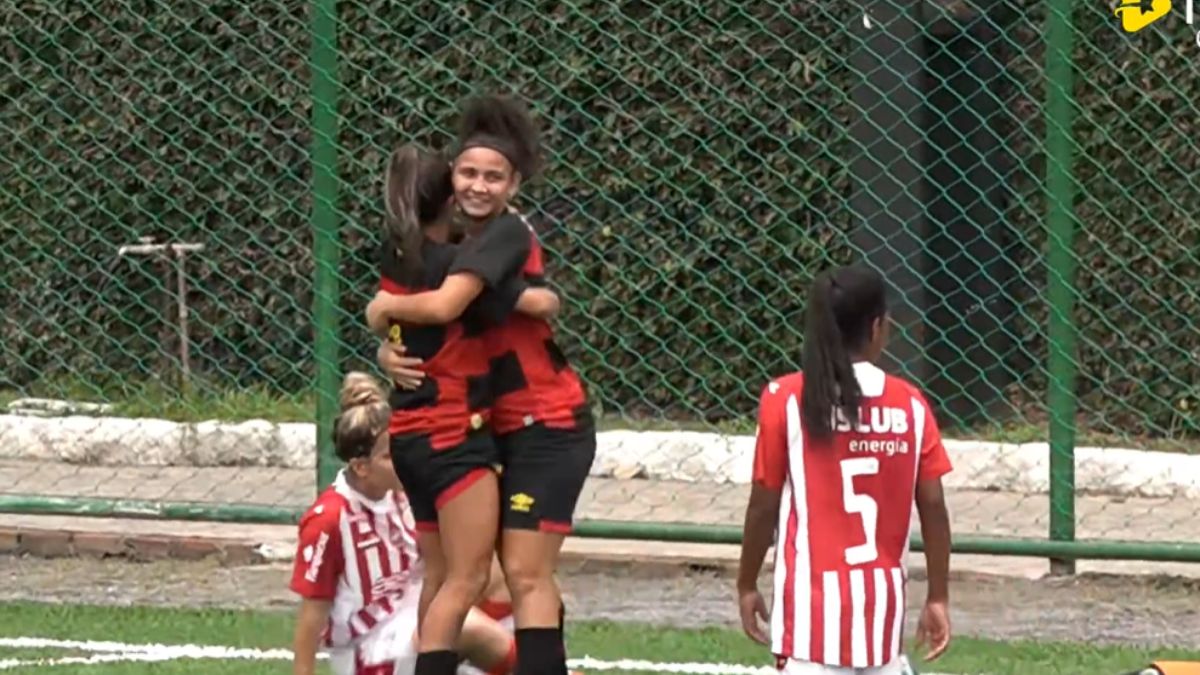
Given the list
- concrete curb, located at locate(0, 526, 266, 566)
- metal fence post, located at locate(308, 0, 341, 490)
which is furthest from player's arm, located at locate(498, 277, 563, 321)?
concrete curb, located at locate(0, 526, 266, 566)

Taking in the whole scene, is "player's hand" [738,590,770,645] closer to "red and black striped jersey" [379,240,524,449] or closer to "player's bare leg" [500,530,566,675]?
"player's bare leg" [500,530,566,675]

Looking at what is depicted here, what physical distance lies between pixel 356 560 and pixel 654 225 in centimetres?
338

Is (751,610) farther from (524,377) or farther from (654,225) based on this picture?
(654,225)

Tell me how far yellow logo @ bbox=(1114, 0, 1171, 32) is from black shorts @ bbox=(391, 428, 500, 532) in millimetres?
3434

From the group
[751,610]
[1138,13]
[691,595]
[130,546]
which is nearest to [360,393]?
[751,610]

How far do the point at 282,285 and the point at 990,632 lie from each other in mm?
3498

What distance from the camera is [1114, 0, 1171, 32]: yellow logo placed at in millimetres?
8539

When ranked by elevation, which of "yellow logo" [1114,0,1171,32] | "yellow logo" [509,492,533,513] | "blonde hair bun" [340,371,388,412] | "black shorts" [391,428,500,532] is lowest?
"yellow logo" [509,492,533,513]

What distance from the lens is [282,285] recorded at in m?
9.93

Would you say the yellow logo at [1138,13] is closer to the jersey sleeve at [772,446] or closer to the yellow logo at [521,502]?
the yellow logo at [521,502]

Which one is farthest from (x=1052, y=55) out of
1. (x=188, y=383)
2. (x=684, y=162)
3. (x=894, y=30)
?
(x=188, y=383)

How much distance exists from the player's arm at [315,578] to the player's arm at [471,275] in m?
0.54

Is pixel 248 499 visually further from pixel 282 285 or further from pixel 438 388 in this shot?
pixel 438 388

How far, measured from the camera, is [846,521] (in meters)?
5.18
